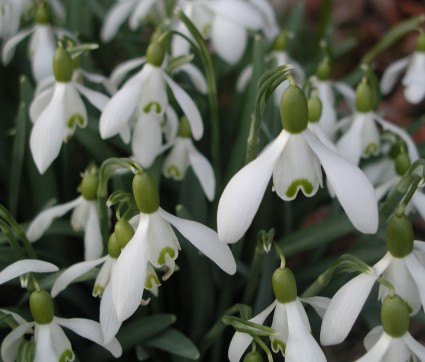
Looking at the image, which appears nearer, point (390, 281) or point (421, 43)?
point (390, 281)

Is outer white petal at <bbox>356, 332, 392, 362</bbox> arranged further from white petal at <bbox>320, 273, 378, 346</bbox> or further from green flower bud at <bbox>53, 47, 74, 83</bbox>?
green flower bud at <bbox>53, 47, 74, 83</bbox>

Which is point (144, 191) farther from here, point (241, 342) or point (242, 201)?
point (241, 342)

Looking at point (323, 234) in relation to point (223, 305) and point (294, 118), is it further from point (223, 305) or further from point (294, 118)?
point (294, 118)

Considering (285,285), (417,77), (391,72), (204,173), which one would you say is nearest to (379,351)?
(285,285)

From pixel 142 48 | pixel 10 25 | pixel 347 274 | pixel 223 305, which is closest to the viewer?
pixel 347 274

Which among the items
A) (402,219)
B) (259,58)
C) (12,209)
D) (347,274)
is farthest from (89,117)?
(402,219)

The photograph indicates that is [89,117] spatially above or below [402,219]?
below

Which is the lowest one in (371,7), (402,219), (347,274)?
(371,7)

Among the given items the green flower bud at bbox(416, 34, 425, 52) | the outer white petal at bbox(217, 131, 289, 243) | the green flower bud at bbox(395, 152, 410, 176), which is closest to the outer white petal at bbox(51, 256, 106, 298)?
the outer white petal at bbox(217, 131, 289, 243)
